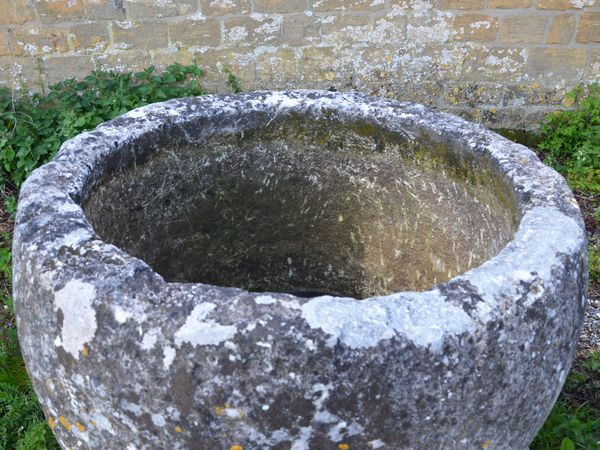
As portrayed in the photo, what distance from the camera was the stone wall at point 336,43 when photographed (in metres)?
4.57

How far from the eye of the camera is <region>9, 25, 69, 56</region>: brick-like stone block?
4.57 meters

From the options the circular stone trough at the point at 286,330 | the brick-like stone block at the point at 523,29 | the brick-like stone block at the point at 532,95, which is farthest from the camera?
the brick-like stone block at the point at 532,95

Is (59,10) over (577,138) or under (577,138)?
over

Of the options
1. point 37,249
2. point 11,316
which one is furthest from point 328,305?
point 11,316

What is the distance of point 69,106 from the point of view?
15.3 feet

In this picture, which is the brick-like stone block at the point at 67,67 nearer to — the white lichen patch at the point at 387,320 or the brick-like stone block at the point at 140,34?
the brick-like stone block at the point at 140,34

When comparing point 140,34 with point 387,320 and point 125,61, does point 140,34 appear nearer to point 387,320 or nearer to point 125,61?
point 125,61

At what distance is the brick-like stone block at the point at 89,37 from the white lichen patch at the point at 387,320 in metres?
3.61

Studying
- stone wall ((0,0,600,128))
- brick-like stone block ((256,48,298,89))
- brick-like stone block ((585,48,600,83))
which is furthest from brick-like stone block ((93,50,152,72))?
brick-like stone block ((585,48,600,83))

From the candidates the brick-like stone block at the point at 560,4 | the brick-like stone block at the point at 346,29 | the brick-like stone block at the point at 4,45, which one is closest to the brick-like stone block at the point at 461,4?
the brick-like stone block at the point at 560,4

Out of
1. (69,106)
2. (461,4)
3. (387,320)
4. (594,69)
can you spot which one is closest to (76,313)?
(387,320)

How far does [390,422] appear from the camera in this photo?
5.00 ft

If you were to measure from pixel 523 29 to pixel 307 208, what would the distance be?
2.53m

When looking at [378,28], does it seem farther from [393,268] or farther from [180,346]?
[180,346]
